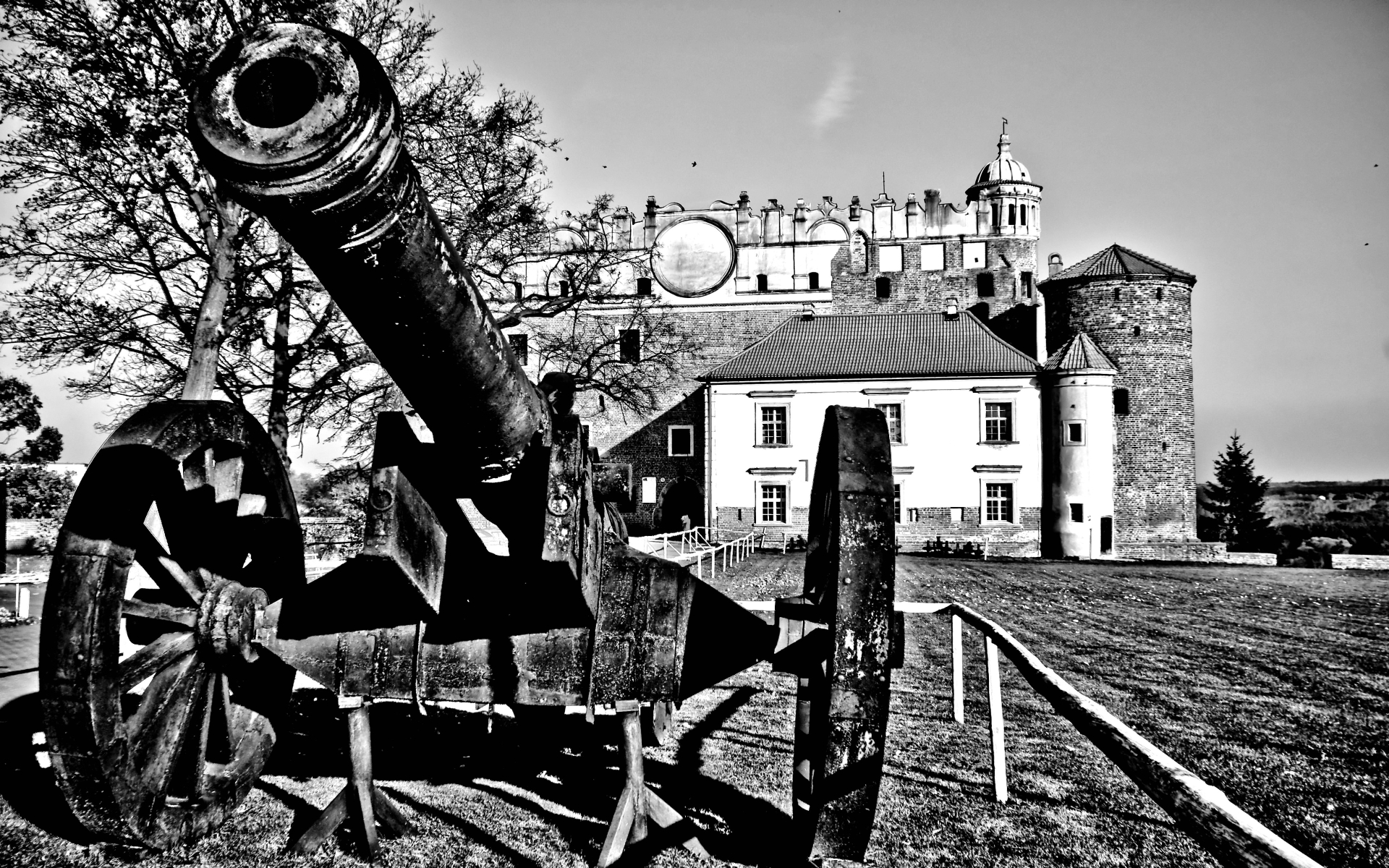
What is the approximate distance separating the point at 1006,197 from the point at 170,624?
48.6m

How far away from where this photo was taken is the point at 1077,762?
554 centimetres

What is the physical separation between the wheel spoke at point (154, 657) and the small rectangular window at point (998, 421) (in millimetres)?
33993

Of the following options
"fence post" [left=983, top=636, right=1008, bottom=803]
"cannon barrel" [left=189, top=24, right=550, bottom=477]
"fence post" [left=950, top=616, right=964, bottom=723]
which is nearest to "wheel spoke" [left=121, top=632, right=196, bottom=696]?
"cannon barrel" [left=189, top=24, right=550, bottom=477]

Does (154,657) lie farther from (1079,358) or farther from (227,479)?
(1079,358)

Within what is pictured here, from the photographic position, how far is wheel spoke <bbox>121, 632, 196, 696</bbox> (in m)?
3.59

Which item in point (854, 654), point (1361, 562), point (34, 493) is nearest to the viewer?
point (854, 654)

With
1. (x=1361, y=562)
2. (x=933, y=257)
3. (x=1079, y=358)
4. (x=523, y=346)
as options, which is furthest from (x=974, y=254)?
(x=1361, y=562)

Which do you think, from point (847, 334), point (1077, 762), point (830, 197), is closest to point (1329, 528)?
point (847, 334)

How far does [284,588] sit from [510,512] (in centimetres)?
119

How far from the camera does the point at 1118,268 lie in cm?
4091

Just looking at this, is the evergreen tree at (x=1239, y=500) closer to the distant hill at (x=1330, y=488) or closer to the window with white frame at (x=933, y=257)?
the window with white frame at (x=933, y=257)

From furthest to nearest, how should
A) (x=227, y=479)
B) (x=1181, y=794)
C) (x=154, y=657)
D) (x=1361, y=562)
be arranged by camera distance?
(x=1361, y=562) < (x=227, y=479) < (x=154, y=657) < (x=1181, y=794)

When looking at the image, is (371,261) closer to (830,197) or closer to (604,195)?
(604,195)

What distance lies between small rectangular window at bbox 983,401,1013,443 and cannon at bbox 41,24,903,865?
1288 inches
